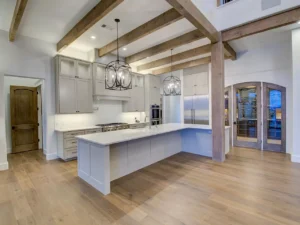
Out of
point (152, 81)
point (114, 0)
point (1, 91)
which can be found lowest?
point (1, 91)

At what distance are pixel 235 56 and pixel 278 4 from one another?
2.52 metres

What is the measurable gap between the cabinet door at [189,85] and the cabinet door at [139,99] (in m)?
1.89

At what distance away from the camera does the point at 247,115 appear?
5766mm

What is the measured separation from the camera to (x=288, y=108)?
4.92m

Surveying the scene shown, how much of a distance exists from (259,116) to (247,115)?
38cm

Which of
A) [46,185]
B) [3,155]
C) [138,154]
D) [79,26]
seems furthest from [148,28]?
[3,155]

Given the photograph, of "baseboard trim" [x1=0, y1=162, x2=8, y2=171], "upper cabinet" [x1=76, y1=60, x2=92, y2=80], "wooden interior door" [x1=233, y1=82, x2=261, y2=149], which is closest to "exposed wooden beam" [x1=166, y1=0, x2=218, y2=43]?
"wooden interior door" [x1=233, y1=82, x2=261, y2=149]

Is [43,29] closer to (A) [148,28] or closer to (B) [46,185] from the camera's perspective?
(A) [148,28]

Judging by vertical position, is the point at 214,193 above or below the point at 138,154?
below

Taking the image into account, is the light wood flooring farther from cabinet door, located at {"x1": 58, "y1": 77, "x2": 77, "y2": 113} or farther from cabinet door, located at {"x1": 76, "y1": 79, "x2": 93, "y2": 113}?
cabinet door, located at {"x1": 76, "y1": 79, "x2": 93, "y2": 113}

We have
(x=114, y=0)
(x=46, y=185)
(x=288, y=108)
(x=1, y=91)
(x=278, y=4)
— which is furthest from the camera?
(x=288, y=108)

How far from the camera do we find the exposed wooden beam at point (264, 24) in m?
3.24

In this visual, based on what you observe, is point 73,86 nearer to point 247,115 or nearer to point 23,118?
point 23,118

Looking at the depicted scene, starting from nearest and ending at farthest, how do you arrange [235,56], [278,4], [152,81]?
[278,4] < [235,56] < [152,81]
